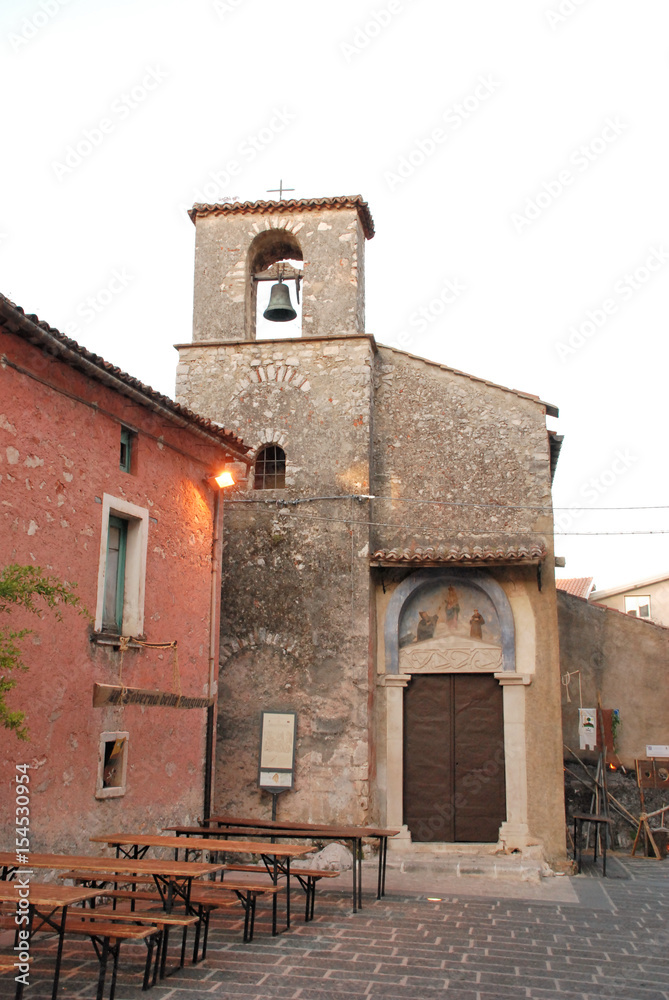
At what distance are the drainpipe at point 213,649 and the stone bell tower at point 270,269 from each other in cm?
341

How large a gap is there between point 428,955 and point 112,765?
4.04 meters

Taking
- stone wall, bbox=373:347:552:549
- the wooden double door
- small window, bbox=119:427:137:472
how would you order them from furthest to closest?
1. stone wall, bbox=373:347:552:549
2. the wooden double door
3. small window, bbox=119:427:137:472

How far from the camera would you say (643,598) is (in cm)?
2341

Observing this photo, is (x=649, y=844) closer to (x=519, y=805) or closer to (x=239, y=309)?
(x=519, y=805)

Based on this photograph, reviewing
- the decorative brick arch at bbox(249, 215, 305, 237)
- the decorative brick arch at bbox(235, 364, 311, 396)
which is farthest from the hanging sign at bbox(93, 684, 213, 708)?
the decorative brick arch at bbox(249, 215, 305, 237)

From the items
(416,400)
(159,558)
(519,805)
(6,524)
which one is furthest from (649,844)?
(6,524)

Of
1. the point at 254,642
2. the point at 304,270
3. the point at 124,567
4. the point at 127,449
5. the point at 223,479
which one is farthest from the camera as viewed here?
the point at 304,270

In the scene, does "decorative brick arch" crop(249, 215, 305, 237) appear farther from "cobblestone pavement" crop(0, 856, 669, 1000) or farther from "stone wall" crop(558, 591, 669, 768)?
"cobblestone pavement" crop(0, 856, 669, 1000)

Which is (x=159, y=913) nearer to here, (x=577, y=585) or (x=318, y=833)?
(x=318, y=833)

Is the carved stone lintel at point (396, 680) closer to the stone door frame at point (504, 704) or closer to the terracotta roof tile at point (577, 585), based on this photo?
the stone door frame at point (504, 704)

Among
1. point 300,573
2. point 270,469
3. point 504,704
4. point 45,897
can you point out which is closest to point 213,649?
point 300,573

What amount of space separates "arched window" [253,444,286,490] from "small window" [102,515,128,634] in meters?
3.70

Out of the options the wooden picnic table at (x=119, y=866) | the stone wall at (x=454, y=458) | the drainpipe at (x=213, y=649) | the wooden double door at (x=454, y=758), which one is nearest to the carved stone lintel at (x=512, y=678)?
the wooden double door at (x=454, y=758)

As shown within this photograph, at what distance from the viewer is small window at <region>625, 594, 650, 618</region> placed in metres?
23.3
